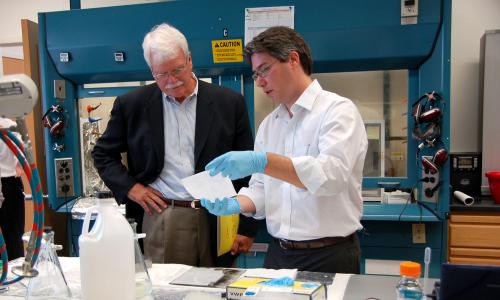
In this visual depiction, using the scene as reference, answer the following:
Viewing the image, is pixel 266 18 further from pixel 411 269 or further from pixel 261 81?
pixel 411 269

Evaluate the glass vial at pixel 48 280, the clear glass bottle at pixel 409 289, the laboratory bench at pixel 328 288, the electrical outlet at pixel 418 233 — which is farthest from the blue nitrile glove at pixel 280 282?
the electrical outlet at pixel 418 233

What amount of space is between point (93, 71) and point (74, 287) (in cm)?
181

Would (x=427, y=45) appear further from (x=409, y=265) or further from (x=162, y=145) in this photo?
(x=409, y=265)

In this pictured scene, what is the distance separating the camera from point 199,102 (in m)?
1.72

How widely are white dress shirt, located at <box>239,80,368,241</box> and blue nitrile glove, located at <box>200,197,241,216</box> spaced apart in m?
0.08

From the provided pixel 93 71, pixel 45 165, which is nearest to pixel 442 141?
pixel 93 71

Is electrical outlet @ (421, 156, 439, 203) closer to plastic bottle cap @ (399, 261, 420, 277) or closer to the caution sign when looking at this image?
the caution sign

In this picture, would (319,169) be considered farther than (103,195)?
Yes

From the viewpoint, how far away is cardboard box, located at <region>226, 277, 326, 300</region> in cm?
86

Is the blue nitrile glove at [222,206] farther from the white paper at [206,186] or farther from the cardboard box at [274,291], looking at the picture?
the cardboard box at [274,291]

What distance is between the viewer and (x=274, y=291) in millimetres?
877

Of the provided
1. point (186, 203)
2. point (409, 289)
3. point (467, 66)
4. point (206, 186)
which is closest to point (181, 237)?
point (186, 203)

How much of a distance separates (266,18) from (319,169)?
1.46 metres

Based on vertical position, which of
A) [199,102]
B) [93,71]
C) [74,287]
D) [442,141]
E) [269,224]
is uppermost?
[93,71]
